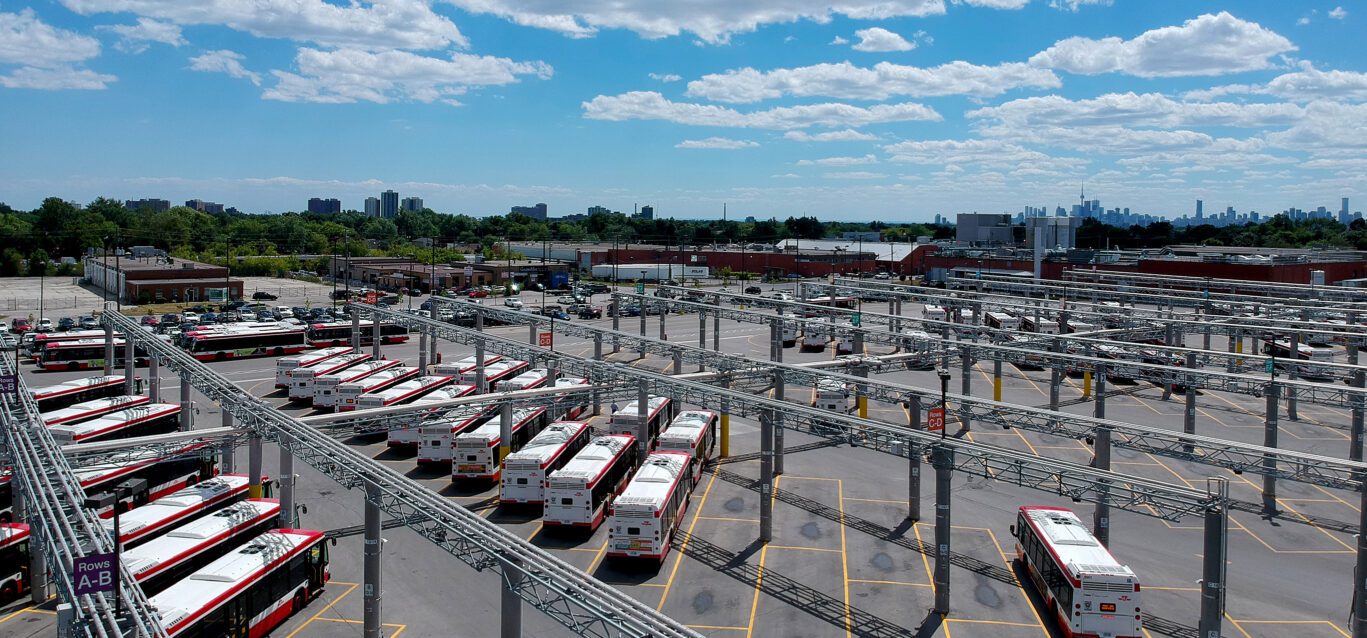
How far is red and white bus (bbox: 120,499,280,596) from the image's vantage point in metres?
23.0

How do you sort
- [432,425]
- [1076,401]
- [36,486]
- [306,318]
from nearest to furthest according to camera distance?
[36,486]
[432,425]
[1076,401]
[306,318]

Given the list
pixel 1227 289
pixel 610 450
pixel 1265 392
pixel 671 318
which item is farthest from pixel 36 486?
pixel 1227 289

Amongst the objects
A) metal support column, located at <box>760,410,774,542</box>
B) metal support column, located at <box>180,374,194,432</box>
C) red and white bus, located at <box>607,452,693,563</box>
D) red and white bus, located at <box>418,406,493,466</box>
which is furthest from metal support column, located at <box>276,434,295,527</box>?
metal support column, located at <box>760,410,774,542</box>

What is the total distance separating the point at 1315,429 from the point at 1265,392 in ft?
64.3

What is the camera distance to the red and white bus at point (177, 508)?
25375 millimetres

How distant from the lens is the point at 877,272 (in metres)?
153

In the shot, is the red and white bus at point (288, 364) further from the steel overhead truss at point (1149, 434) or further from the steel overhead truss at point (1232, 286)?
the steel overhead truss at point (1232, 286)

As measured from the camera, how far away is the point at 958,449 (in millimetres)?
24844

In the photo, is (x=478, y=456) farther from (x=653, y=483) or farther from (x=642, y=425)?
(x=653, y=483)

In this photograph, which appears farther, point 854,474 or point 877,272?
point 877,272

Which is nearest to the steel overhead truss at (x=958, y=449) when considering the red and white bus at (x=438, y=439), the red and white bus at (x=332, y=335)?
the red and white bus at (x=438, y=439)

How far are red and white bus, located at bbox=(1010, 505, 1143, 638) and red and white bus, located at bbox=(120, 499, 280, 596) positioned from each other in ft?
80.5

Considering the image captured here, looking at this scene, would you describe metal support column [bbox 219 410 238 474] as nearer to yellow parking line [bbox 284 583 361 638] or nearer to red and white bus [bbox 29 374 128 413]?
yellow parking line [bbox 284 583 361 638]

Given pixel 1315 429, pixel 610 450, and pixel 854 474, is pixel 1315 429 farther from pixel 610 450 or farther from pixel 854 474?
pixel 610 450
